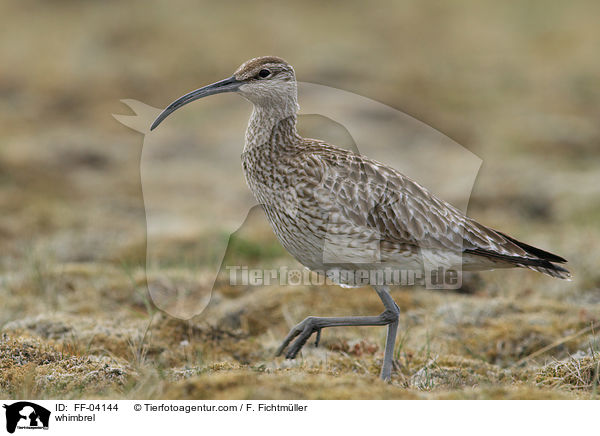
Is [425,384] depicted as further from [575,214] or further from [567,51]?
[567,51]

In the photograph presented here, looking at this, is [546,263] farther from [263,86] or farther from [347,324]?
→ [263,86]

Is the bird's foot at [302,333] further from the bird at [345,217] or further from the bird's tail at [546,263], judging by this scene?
the bird's tail at [546,263]

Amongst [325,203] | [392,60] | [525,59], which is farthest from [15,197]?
[525,59]

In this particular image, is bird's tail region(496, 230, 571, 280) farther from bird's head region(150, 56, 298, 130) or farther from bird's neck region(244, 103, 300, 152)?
bird's head region(150, 56, 298, 130)

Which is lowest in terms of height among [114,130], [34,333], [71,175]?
[34,333]

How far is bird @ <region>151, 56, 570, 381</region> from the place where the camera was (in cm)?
559

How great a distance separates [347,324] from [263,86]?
2.27m

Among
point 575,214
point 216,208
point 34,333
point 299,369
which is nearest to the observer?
point 299,369

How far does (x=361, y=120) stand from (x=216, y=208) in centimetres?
667

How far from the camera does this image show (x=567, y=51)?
26516mm

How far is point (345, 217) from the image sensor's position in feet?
18.5

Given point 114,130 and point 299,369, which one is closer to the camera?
point 299,369
